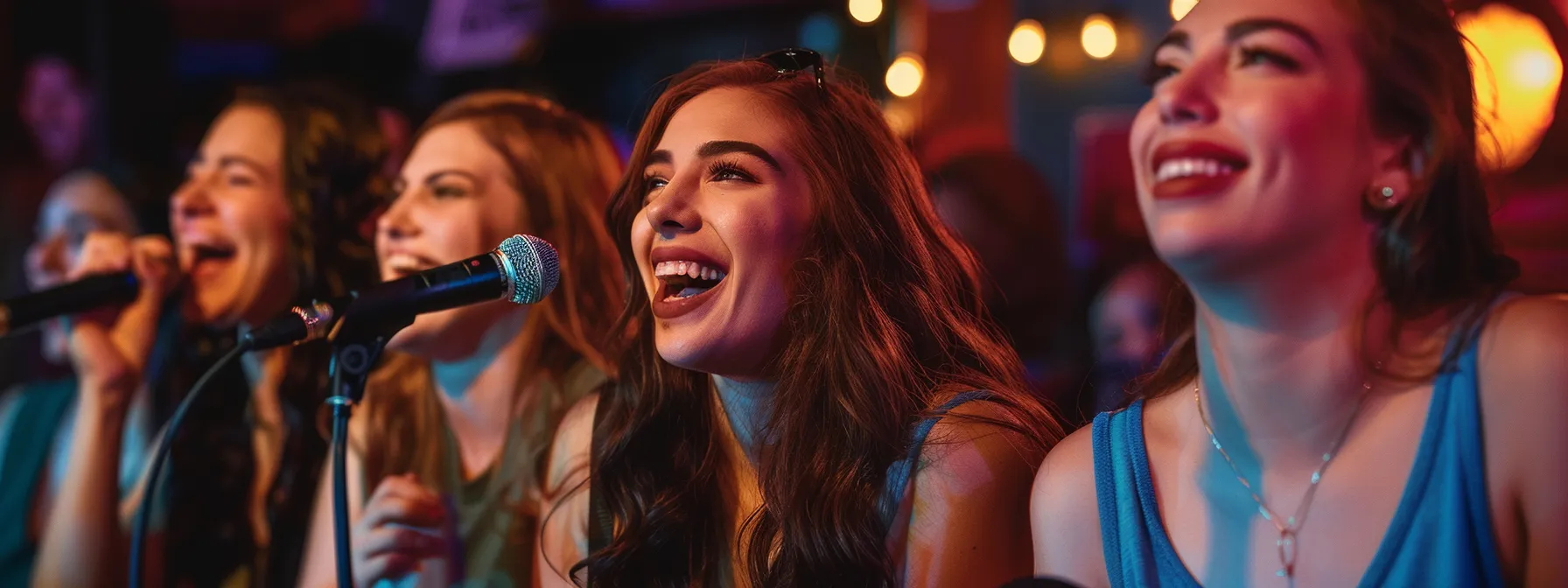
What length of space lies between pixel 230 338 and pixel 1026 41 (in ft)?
13.2

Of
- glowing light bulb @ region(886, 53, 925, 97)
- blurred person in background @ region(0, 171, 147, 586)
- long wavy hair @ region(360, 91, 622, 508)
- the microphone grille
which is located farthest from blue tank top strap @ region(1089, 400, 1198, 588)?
glowing light bulb @ region(886, 53, 925, 97)

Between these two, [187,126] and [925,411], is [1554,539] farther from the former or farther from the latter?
[187,126]

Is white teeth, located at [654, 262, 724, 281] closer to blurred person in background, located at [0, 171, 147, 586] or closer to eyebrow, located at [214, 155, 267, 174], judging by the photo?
eyebrow, located at [214, 155, 267, 174]

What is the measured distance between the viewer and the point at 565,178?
2.67 metres

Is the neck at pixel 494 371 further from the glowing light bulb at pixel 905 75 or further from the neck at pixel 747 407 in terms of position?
the glowing light bulb at pixel 905 75

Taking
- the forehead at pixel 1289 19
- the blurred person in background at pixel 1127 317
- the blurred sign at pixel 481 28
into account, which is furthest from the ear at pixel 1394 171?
the blurred sign at pixel 481 28

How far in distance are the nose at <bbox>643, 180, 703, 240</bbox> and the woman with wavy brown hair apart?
0.63m

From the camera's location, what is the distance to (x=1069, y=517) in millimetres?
1665

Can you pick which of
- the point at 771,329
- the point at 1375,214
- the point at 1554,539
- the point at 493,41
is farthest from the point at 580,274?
the point at 493,41

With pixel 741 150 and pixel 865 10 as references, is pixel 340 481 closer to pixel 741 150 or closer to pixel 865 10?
pixel 741 150

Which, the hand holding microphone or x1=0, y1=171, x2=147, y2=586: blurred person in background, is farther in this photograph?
x1=0, y1=171, x2=147, y2=586: blurred person in background

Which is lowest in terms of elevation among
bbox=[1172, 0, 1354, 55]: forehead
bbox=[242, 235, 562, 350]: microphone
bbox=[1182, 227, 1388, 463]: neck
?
bbox=[1182, 227, 1388, 463]: neck

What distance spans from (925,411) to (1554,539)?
0.87 metres

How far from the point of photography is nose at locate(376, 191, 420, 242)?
2.54 meters
